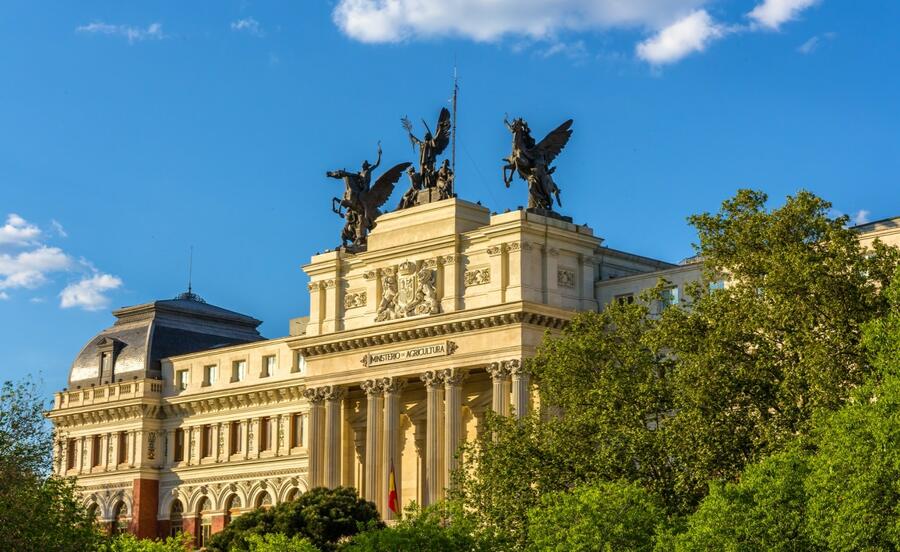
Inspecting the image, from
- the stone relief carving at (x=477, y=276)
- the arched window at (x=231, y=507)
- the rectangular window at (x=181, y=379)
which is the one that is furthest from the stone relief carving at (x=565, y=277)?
the rectangular window at (x=181, y=379)

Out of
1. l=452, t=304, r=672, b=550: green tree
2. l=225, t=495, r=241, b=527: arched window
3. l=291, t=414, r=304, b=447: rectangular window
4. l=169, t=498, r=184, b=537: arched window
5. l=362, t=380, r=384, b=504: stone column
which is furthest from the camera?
l=169, t=498, r=184, b=537: arched window

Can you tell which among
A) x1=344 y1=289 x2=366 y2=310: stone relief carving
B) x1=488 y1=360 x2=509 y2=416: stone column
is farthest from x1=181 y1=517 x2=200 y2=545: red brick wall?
x1=488 y1=360 x2=509 y2=416: stone column

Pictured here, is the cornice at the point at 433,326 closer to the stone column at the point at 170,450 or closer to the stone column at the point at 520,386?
the stone column at the point at 520,386

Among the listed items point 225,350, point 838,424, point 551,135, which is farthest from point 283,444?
point 838,424

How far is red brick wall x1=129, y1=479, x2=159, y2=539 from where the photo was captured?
129125 mm

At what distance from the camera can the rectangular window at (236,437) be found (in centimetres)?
12550

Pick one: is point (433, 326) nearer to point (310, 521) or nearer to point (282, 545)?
point (310, 521)

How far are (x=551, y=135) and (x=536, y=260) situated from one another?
8109mm

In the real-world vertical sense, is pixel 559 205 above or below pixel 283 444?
above

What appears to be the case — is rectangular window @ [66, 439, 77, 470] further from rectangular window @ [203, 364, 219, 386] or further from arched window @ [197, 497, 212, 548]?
rectangular window @ [203, 364, 219, 386]

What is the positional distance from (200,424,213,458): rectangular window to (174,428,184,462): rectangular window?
2318mm

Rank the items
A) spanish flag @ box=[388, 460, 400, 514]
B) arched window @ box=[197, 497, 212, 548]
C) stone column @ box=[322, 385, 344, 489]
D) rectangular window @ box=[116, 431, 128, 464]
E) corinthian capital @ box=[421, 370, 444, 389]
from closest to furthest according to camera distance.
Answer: corinthian capital @ box=[421, 370, 444, 389] → spanish flag @ box=[388, 460, 400, 514] → stone column @ box=[322, 385, 344, 489] → arched window @ box=[197, 497, 212, 548] → rectangular window @ box=[116, 431, 128, 464]

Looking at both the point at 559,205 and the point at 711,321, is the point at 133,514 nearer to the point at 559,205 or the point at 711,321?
the point at 559,205

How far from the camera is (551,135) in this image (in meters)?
105
